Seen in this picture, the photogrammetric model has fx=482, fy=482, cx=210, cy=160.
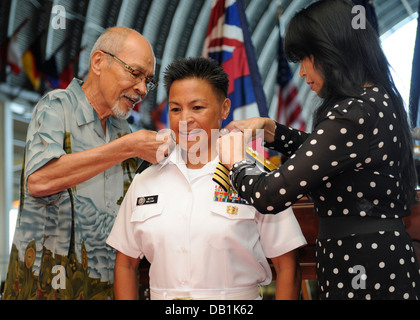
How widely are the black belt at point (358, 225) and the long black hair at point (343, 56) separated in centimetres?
→ 17

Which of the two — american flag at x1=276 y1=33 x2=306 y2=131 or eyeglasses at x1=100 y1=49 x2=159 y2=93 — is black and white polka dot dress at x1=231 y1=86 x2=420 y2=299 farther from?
american flag at x1=276 y1=33 x2=306 y2=131

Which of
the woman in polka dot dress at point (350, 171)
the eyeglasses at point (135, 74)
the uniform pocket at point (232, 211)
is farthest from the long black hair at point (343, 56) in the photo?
the eyeglasses at point (135, 74)

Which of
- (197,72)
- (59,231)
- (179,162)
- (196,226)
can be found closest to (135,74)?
(197,72)

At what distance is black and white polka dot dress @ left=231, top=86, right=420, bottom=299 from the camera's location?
1777 millimetres

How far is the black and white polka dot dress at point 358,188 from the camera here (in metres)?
1.78

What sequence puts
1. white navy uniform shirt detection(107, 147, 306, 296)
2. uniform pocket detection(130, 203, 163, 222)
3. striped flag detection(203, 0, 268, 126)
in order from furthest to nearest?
1. striped flag detection(203, 0, 268, 126)
2. uniform pocket detection(130, 203, 163, 222)
3. white navy uniform shirt detection(107, 147, 306, 296)

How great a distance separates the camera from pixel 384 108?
1840 mm

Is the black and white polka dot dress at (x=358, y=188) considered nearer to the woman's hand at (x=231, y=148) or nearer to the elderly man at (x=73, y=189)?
the woman's hand at (x=231, y=148)

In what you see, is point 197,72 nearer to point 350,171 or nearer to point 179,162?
point 179,162

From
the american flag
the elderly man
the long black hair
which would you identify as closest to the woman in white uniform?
the elderly man

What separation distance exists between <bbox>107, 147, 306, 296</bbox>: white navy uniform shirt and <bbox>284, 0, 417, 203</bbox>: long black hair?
61 centimetres

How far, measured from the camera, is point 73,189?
8.60ft
